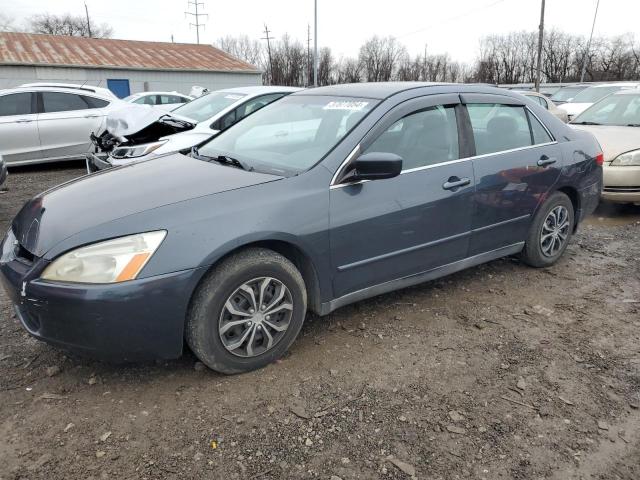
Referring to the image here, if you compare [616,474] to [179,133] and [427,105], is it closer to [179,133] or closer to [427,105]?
[427,105]

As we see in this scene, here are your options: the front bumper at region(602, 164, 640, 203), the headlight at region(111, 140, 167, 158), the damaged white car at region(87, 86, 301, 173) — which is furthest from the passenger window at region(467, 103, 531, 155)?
the headlight at region(111, 140, 167, 158)

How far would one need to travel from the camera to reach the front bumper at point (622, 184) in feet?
20.2

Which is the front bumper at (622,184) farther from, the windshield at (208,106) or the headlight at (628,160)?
the windshield at (208,106)

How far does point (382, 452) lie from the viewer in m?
2.30

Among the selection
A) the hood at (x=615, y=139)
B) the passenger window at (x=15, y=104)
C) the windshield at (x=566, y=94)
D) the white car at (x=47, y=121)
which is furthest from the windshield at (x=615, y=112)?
the windshield at (x=566, y=94)

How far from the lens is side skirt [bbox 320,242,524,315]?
316 centimetres

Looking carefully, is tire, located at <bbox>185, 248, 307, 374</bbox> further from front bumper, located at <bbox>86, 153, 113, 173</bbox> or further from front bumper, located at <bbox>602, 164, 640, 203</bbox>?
front bumper, located at <bbox>602, 164, 640, 203</bbox>

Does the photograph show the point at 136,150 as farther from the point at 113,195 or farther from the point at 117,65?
the point at 117,65

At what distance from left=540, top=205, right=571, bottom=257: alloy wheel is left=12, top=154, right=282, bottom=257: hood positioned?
263 cm

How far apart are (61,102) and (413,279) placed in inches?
332

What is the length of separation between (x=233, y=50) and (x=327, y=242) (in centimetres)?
7013

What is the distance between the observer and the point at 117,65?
27797 millimetres

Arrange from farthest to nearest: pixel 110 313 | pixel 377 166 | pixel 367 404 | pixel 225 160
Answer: pixel 225 160
pixel 377 166
pixel 367 404
pixel 110 313

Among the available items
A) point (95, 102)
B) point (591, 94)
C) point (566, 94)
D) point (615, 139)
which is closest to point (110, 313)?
point (615, 139)
